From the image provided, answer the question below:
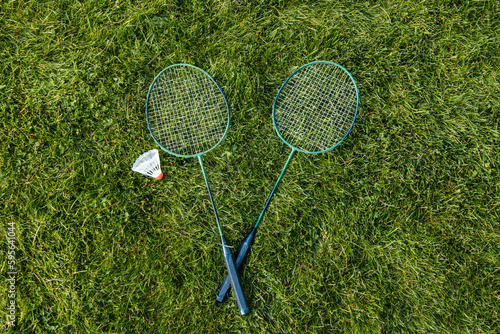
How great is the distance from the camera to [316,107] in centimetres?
313

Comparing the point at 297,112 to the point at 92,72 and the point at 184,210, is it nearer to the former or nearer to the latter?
the point at 184,210

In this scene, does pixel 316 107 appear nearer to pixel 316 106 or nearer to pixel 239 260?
pixel 316 106

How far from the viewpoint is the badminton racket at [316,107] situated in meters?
3.12

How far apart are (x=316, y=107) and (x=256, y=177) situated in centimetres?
94

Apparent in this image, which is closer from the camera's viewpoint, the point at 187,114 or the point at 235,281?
the point at 235,281

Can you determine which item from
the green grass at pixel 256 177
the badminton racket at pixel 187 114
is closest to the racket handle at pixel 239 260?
the green grass at pixel 256 177

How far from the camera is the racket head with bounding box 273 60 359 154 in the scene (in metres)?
3.12

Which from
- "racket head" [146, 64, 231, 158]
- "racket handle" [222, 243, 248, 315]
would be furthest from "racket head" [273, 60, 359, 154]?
"racket handle" [222, 243, 248, 315]

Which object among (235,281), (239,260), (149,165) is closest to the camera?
(235,281)

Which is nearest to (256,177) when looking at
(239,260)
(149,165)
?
(239,260)

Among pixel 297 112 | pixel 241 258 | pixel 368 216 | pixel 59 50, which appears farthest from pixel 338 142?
pixel 59 50

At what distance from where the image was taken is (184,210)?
10.1ft

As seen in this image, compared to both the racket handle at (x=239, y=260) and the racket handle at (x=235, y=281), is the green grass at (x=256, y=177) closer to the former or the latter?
the racket handle at (x=239, y=260)

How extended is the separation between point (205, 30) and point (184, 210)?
1869 millimetres
